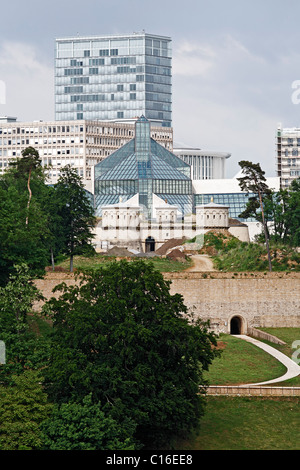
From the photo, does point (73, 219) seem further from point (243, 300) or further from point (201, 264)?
point (243, 300)

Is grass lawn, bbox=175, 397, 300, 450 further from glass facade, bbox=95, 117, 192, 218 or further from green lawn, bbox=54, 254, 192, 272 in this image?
glass facade, bbox=95, 117, 192, 218

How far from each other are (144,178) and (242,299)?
96.7 meters

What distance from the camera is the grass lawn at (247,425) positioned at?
56125 millimetres

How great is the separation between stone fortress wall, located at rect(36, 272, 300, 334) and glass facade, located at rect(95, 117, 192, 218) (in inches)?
3587

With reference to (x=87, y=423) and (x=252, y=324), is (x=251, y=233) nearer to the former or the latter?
(x=252, y=324)

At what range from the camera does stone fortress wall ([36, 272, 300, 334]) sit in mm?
86688

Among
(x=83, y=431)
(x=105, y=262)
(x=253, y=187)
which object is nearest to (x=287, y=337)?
(x=253, y=187)

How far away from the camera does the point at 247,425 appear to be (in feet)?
195

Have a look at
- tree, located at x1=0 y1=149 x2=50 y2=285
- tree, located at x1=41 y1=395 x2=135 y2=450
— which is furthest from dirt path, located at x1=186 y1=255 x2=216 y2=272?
tree, located at x1=41 y1=395 x2=135 y2=450

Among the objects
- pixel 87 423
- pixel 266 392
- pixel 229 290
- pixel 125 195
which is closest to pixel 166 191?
pixel 125 195

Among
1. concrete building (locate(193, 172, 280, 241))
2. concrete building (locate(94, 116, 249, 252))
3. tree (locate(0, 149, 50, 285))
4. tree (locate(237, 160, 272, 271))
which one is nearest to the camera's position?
tree (locate(0, 149, 50, 285))

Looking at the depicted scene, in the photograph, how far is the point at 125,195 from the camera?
598 feet

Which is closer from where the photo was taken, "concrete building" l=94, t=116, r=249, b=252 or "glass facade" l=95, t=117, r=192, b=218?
"concrete building" l=94, t=116, r=249, b=252

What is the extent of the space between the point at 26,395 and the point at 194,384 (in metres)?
8.97
